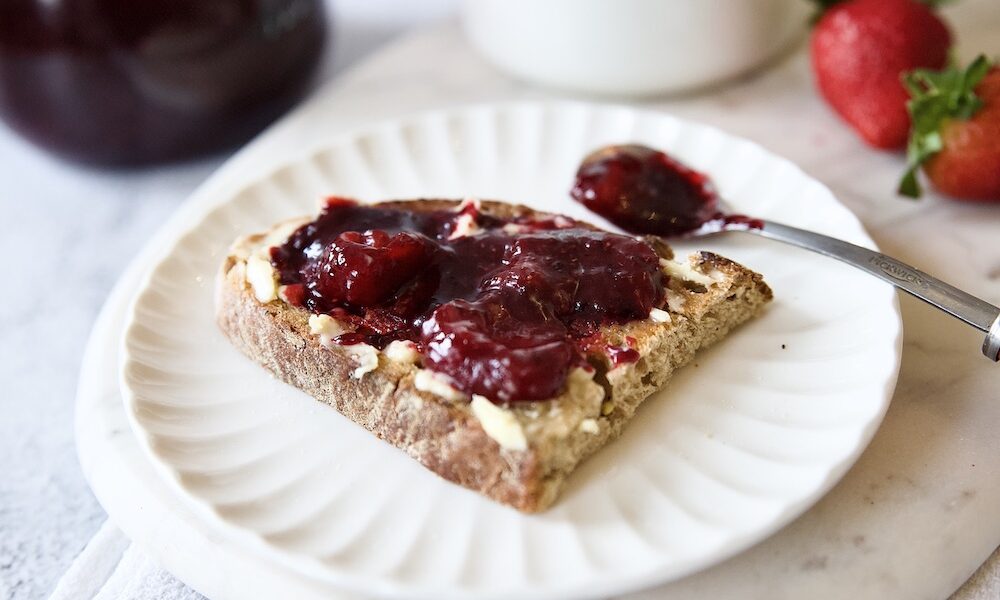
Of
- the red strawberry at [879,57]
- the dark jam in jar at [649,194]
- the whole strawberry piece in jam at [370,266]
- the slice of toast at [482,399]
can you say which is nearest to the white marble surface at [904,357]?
the red strawberry at [879,57]

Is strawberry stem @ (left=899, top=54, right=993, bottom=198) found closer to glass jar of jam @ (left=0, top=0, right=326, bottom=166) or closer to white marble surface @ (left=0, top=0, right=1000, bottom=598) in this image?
white marble surface @ (left=0, top=0, right=1000, bottom=598)

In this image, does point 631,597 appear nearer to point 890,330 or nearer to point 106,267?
point 890,330

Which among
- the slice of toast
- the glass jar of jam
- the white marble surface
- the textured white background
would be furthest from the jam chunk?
the textured white background

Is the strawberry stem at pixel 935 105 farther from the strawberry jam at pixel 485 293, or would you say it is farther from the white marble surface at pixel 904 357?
the strawberry jam at pixel 485 293

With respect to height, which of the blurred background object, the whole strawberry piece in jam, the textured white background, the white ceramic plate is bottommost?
the textured white background

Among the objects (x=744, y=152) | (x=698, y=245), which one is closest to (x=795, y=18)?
(x=744, y=152)

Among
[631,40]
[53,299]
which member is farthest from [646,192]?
[53,299]

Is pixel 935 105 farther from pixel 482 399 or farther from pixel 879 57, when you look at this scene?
pixel 482 399
